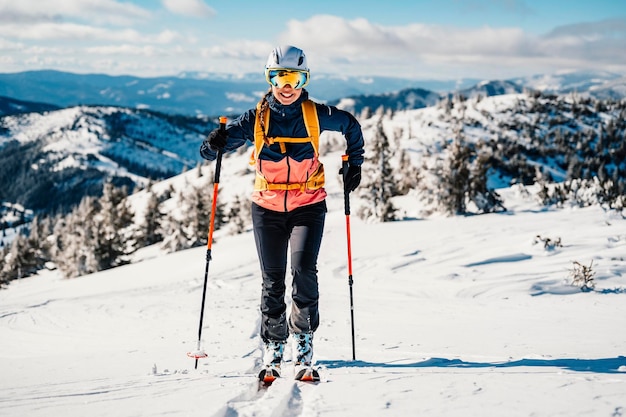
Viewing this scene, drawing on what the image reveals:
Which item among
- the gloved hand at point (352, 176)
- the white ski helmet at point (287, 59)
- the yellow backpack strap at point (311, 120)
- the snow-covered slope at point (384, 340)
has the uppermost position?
the white ski helmet at point (287, 59)

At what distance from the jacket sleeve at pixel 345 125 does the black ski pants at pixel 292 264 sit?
31.8 inches

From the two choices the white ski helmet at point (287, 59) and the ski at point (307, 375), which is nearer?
the ski at point (307, 375)

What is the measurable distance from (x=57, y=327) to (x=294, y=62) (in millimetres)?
6702

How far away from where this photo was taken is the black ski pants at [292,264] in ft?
15.1

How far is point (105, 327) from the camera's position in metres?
7.84

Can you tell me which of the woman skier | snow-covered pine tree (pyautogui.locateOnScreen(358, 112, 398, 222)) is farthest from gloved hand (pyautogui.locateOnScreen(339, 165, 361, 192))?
snow-covered pine tree (pyautogui.locateOnScreen(358, 112, 398, 222))

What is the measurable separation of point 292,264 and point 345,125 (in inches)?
63.3

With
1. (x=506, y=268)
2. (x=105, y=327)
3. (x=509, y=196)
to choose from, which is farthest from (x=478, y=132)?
(x=105, y=327)

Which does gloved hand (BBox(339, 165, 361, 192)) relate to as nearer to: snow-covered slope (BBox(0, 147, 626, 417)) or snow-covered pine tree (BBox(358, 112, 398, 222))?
snow-covered slope (BBox(0, 147, 626, 417))

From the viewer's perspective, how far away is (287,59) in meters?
4.50

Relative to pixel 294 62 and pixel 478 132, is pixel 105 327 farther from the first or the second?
pixel 478 132

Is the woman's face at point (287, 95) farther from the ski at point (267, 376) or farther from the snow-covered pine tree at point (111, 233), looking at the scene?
the snow-covered pine tree at point (111, 233)

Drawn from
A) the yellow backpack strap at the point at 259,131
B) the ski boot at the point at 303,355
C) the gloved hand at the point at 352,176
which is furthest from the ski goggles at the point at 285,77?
the ski boot at the point at 303,355

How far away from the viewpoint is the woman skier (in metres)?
4.53
